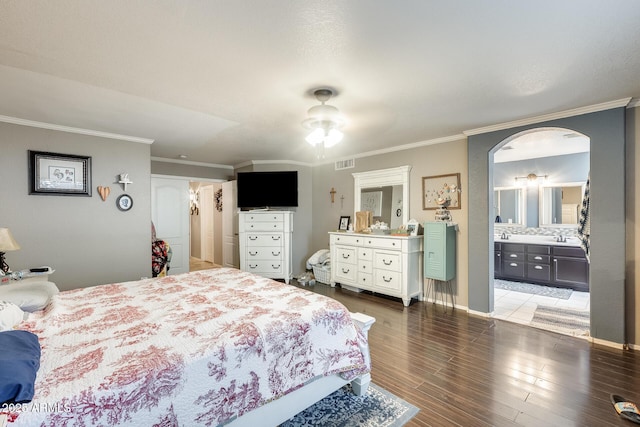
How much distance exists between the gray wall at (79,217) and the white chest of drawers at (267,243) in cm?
163

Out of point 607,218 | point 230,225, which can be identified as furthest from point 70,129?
point 607,218

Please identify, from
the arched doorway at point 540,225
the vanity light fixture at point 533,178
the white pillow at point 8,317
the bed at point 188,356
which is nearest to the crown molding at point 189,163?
the bed at point 188,356

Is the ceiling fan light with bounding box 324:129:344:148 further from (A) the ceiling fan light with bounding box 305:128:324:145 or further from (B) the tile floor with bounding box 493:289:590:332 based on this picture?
(B) the tile floor with bounding box 493:289:590:332

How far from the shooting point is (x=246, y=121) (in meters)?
3.30

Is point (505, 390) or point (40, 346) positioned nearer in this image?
point (40, 346)

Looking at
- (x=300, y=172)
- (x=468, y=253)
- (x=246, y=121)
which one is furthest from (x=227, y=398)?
(x=300, y=172)

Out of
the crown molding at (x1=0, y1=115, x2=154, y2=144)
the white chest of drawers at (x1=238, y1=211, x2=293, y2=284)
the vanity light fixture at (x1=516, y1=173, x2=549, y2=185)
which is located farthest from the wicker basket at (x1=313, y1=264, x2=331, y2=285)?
the vanity light fixture at (x1=516, y1=173, x2=549, y2=185)

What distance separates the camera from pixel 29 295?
7.06 ft

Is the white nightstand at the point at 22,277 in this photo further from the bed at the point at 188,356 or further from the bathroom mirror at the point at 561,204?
the bathroom mirror at the point at 561,204

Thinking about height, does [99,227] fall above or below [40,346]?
above

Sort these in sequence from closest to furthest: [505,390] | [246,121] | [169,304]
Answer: [169,304], [505,390], [246,121]

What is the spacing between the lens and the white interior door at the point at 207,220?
7.48m

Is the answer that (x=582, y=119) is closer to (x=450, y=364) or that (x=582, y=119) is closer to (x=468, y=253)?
(x=468, y=253)

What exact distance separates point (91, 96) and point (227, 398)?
2803mm
